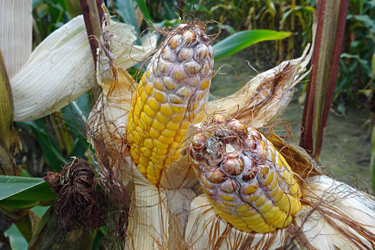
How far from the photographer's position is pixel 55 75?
100 centimetres

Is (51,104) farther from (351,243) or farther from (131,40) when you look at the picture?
(351,243)

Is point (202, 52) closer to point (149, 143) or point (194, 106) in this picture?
point (194, 106)

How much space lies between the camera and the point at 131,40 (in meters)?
0.92

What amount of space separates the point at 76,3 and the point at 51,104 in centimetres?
30

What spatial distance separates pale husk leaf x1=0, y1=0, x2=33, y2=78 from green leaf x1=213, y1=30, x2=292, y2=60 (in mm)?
649

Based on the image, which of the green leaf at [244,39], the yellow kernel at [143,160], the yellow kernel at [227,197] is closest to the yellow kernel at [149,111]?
the yellow kernel at [143,160]

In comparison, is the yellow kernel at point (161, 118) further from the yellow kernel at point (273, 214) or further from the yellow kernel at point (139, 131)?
the yellow kernel at point (273, 214)

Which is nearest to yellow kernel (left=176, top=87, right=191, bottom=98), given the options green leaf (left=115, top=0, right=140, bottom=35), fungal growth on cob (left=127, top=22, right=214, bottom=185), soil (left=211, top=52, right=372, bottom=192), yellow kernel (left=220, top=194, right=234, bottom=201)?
fungal growth on cob (left=127, top=22, right=214, bottom=185)

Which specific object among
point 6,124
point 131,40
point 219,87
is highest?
point 131,40

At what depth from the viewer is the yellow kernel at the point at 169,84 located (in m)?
0.64

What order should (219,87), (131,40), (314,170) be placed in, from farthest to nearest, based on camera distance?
1. (219,87)
2. (131,40)
3. (314,170)

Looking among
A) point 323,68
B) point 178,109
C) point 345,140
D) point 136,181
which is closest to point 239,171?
point 178,109

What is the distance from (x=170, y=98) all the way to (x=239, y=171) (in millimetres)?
209

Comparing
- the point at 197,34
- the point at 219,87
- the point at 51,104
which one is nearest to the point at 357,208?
the point at 197,34
